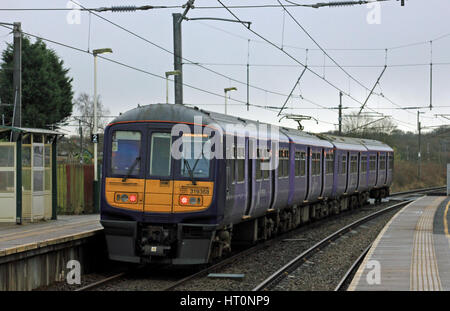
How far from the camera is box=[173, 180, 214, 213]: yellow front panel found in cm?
1259

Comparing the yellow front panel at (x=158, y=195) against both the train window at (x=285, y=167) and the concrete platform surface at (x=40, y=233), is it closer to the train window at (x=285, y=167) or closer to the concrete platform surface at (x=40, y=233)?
the concrete platform surface at (x=40, y=233)

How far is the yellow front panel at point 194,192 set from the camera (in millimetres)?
12594

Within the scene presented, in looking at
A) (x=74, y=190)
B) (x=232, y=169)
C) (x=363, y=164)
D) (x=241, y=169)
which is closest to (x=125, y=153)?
(x=232, y=169)

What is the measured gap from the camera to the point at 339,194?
90.4ft

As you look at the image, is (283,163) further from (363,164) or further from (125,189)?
(363,164)

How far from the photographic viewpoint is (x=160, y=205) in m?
12.6

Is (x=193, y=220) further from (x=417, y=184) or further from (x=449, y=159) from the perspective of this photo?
(x=449, y=159)

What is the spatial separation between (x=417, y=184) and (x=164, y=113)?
56414 mm

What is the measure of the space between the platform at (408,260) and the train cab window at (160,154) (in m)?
3.96

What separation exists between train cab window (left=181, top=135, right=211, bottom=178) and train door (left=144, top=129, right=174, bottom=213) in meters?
0.11

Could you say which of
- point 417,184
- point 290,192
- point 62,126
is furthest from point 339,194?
point 417,184

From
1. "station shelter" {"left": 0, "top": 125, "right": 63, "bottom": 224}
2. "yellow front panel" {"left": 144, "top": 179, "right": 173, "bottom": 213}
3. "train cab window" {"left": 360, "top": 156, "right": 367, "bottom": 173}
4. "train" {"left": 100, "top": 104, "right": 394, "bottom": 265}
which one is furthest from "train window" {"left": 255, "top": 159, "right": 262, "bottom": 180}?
"train cab window" {"left": 360, "top": 156, "right": 367, "bottom": 173}

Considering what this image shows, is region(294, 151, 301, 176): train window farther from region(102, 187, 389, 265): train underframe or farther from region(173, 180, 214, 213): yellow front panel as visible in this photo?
region(173, 180, 214, 213): yellow front panel

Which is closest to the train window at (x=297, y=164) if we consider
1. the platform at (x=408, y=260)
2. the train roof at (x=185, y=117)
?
the platform at (x=408, y=260)
